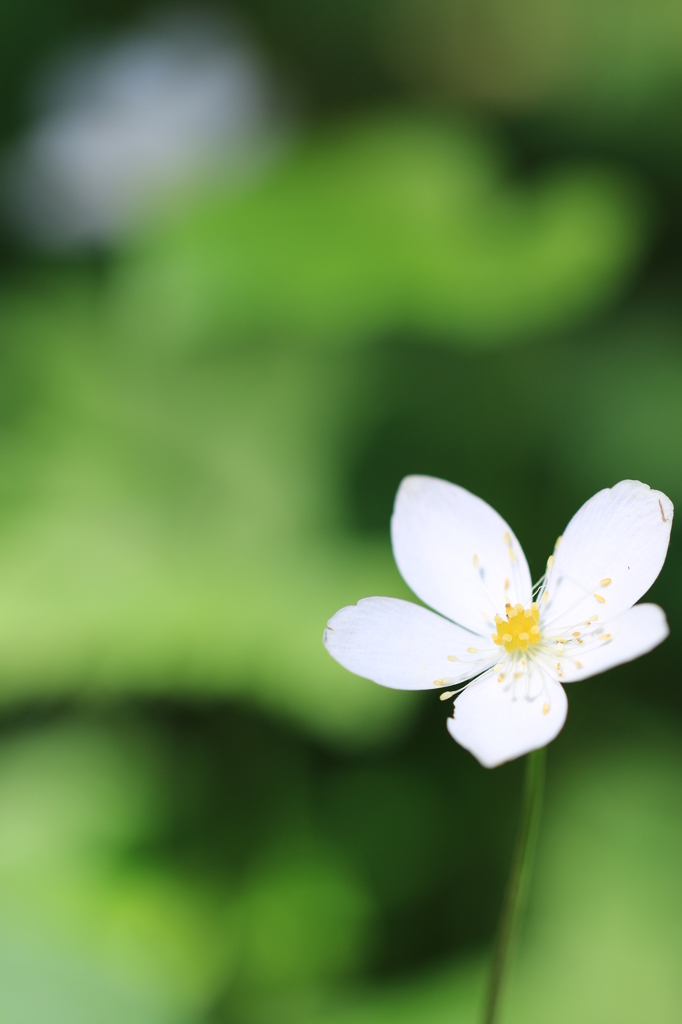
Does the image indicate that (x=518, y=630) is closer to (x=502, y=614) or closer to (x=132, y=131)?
(x=502, y=614)

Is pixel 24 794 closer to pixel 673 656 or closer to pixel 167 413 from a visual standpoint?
pixel 167 413

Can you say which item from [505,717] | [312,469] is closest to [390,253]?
[312,469]

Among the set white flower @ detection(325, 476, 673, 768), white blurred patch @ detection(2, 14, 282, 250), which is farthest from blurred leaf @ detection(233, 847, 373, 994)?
white blurred patch @ detection(2, 14, 282, 250)

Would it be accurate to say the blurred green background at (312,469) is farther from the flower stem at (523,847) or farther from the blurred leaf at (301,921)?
the flower stem at (523,847)

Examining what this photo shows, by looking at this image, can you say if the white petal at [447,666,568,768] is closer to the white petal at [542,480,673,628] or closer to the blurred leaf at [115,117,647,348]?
the white petal at [542,480,673,628]

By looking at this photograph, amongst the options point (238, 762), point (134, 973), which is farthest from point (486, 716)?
point (238, 762)

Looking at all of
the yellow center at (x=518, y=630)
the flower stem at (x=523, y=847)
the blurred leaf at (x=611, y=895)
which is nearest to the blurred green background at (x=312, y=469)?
the blurred leaf at (x=611, y=895)

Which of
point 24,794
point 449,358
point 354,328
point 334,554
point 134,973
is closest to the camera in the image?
point 134,973
